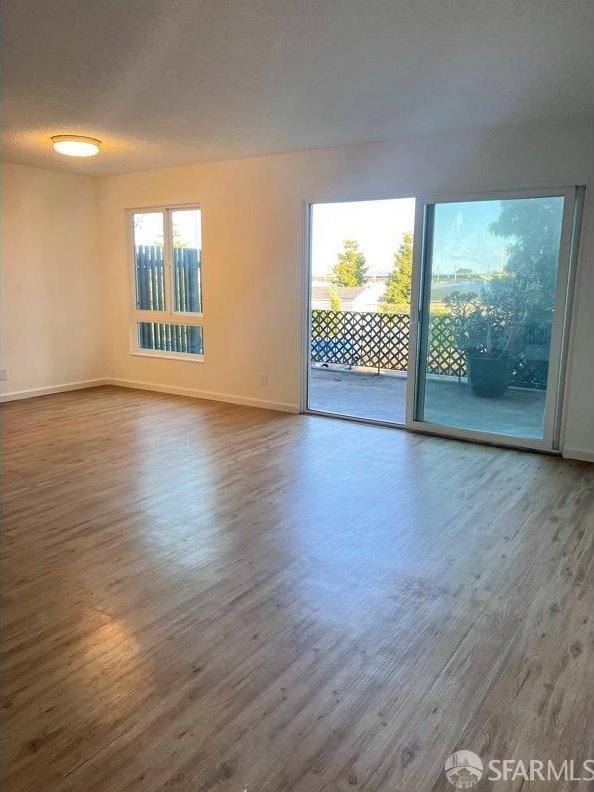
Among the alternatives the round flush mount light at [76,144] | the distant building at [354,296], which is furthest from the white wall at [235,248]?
the distant building at [354,296]

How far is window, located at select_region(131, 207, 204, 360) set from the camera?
20.9 ft

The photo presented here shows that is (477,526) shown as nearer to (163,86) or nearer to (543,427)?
(543,427)

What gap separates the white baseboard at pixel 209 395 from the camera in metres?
5.83

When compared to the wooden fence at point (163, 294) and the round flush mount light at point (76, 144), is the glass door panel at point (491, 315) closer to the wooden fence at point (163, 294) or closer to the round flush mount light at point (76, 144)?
the wooden fence at point (163, 294)

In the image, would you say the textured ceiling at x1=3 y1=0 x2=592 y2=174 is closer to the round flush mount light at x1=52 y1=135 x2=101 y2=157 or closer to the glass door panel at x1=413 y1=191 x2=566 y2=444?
the round flush mount light at x1=52 y1=135 x2=101 y2=157

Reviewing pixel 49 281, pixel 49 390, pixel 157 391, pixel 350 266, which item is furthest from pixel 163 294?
pixel 350 266

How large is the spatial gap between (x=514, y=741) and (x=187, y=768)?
3.10 feet

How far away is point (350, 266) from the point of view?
32.1 ft

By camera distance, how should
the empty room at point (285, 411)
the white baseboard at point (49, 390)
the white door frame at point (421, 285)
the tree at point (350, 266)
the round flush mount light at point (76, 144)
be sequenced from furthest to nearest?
the tree at point (350, 266), the white baseboard at point (49, 390), the round flush mount light at point (76, 144), the white door frame at point (421, 285), the empty room at point (285, 411)

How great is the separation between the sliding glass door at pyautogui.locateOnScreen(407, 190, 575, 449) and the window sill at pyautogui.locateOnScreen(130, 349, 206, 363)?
2655 mm

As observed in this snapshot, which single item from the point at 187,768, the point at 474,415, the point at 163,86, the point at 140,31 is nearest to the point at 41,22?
the point at 140,31

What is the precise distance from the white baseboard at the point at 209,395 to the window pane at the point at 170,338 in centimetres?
45

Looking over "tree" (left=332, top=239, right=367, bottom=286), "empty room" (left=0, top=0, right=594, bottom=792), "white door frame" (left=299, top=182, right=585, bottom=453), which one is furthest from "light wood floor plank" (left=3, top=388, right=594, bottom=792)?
"tree" (left=332, top=239, right=367, bottom=286)

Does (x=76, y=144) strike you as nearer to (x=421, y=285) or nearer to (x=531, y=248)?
(x=421, y=285)
